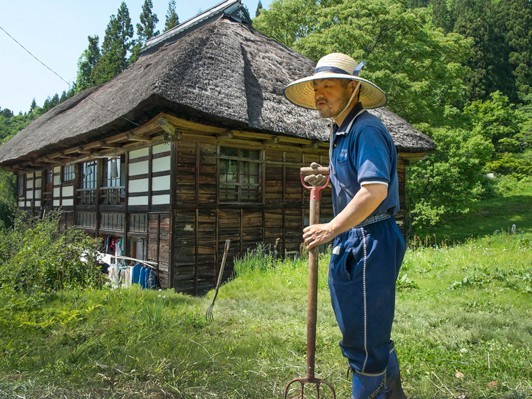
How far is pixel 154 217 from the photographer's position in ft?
29.2

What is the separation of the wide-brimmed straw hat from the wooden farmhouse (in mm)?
5059

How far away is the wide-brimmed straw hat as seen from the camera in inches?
92.2

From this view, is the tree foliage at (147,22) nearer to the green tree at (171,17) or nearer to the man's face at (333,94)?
the green tree at (171,17)

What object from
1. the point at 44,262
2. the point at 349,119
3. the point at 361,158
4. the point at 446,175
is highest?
the point at 446,175

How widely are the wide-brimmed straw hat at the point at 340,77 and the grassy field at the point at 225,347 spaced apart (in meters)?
1.79

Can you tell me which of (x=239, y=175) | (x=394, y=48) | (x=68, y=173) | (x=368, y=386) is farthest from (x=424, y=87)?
(x=368, y=386)

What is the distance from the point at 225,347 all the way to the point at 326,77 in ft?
7.59

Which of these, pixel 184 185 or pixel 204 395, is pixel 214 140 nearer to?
pixel 184 185

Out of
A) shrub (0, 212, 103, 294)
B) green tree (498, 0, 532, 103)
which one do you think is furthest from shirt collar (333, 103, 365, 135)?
green tree (498, 0, 532, 103)

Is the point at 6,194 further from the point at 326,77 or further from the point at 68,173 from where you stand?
the point at 326,77

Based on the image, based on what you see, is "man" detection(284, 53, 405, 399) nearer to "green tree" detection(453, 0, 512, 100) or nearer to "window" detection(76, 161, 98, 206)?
"window" detection(76, 161, 98, 206)

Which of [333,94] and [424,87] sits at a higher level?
[424,87]

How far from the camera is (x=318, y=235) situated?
2176mm

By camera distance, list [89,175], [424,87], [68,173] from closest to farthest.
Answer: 1. [89,175]
2. [68,173]
3. [424,87]
